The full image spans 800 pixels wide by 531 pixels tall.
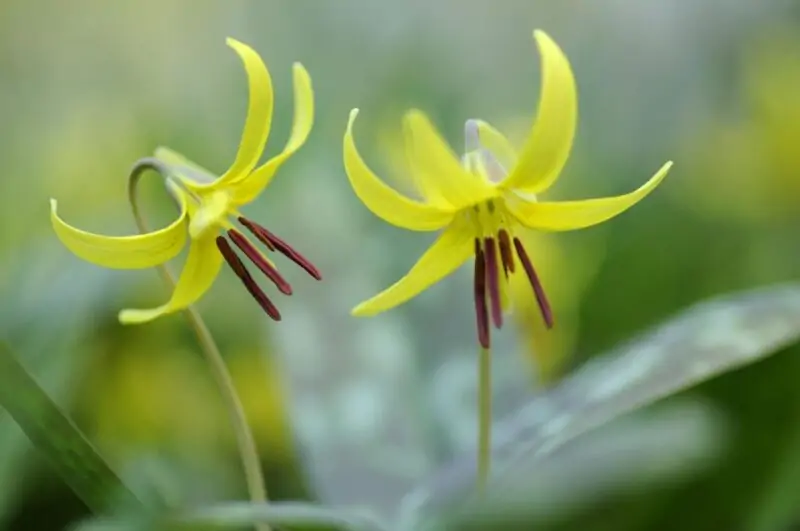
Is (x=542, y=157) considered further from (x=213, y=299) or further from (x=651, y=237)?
(x=213, y=299)

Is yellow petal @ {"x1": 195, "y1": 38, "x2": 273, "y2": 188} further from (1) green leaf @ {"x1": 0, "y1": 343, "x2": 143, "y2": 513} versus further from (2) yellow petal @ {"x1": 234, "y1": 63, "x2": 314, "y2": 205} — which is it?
(1) green leaf @ {"x1": 0, "y1": 343, "x2": 143, "y2": 513}

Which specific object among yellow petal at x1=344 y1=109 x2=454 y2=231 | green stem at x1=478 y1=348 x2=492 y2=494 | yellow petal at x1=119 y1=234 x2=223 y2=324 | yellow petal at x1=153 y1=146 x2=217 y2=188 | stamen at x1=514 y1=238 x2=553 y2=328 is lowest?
green stem at x1=478 y1=348 x2=492 y2=494

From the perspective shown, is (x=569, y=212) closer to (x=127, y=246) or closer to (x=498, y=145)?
(x=498, y=145)

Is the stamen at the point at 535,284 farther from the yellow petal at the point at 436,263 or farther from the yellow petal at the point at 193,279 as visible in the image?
the yellow petal at the point at 193,279

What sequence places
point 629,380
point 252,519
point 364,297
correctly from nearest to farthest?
point 252,519 → point 629,380 → point 364,297

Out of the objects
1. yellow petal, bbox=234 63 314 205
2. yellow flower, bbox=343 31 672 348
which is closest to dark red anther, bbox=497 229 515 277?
yellow flower, bbox=343 31 672 348

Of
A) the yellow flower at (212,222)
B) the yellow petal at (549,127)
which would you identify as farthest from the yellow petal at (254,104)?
the yellow petal at (549,127)

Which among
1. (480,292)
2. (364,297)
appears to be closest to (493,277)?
(480,292)
